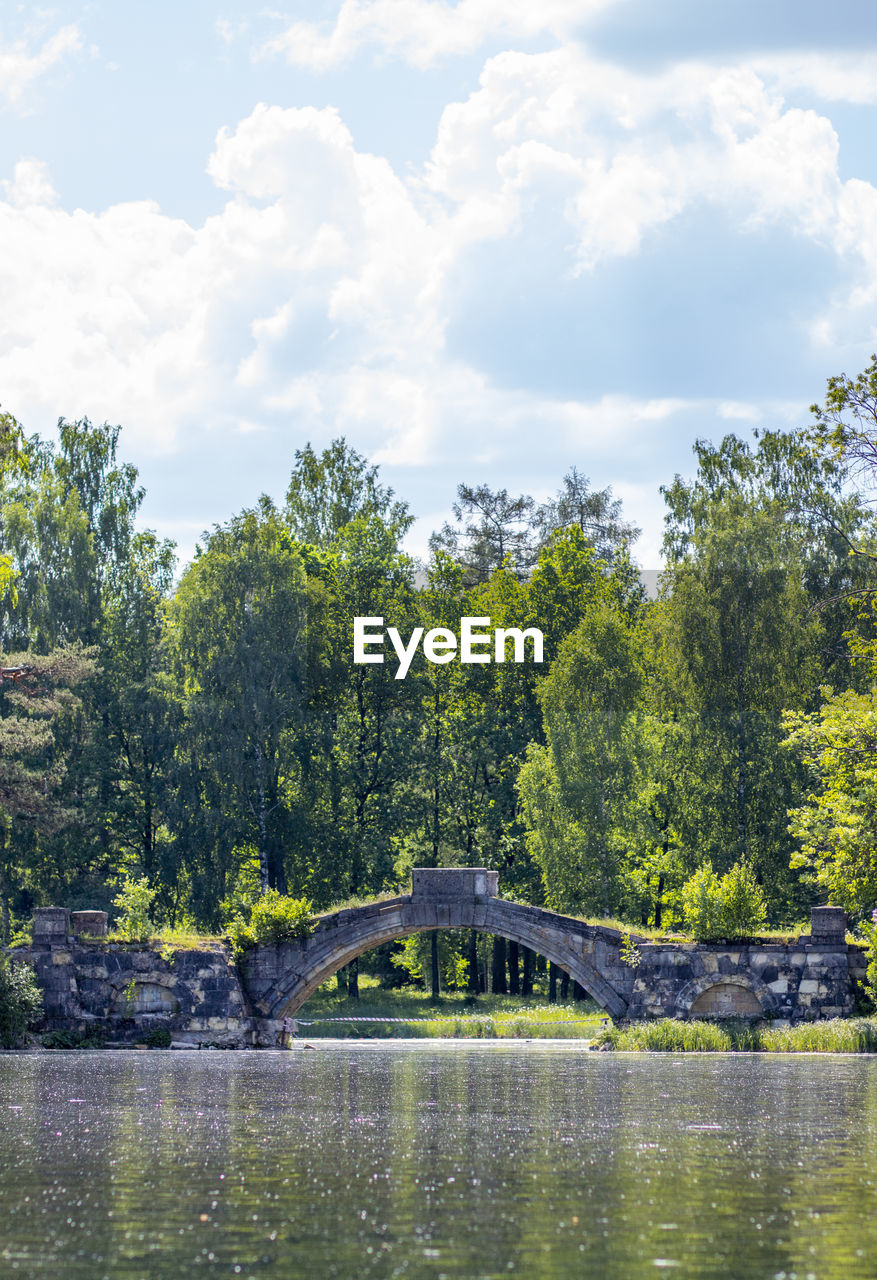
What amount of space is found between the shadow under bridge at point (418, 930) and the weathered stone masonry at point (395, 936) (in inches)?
0.9

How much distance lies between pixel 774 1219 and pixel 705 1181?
1722mm

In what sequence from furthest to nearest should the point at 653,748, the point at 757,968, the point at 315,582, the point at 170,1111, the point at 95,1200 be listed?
1. the point at 315,582
2. the point at 653,748
3. the point at 757,968
4. the point at 170,1111
5. the point at 95,1200

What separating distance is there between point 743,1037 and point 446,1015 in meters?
21.0

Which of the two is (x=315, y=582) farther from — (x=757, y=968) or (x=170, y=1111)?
(x=170, y=1111)

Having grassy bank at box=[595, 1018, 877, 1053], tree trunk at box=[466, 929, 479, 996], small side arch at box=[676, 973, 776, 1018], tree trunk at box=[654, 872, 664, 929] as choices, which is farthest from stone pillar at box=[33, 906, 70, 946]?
tree trunk at box=[466, 929, 479, 996]

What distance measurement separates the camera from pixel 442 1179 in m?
12.0

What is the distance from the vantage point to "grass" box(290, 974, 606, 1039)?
148 ft

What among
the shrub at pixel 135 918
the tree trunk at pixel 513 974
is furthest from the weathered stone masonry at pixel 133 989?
the tree trunk at pixel 513 974

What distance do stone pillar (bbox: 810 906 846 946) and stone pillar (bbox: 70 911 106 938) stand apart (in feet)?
49.8

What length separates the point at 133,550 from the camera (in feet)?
204

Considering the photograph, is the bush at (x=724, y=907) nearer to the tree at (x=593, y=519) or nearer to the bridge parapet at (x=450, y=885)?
the bridge parapet at (x=450, y=885)

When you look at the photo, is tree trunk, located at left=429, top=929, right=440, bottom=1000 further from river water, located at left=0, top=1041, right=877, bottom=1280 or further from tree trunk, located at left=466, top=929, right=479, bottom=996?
river water, located at left=0, top=1041, right=877, bottom=1280

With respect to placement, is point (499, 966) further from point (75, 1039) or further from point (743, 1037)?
point (743, 1037)

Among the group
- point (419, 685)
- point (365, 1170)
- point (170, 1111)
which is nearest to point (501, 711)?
point (419, 685)
